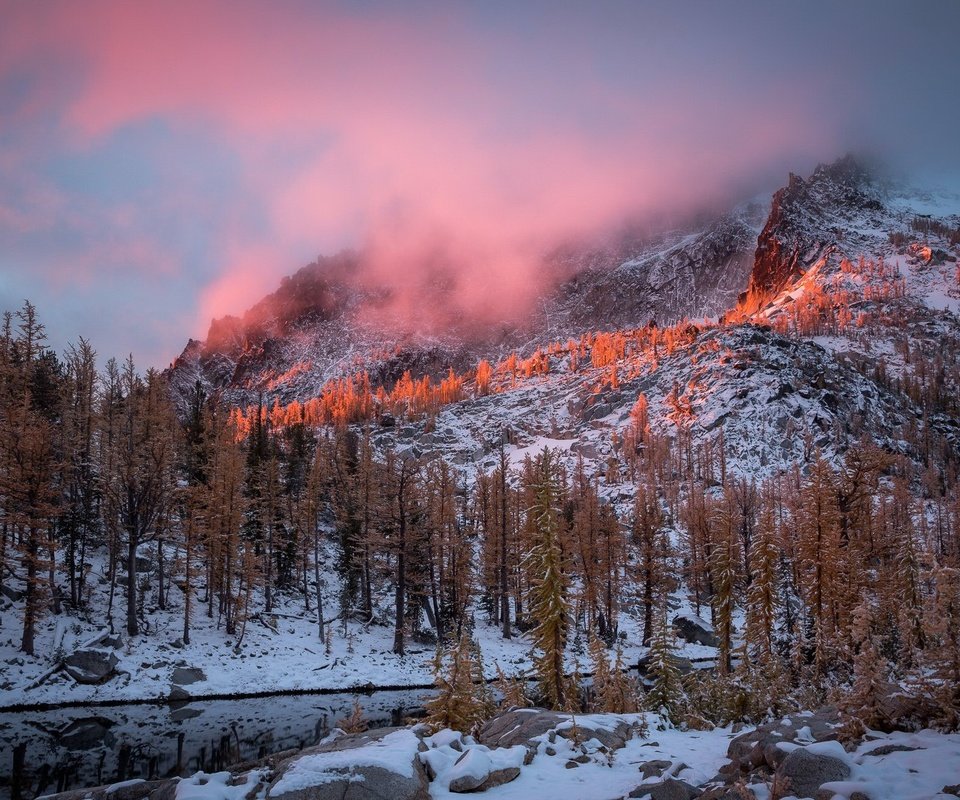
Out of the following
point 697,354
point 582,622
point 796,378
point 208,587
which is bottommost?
point 582,622

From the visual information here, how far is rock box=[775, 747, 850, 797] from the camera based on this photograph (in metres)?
8.43

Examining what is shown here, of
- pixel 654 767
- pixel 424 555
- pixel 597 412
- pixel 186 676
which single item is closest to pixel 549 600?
pixel 654 767

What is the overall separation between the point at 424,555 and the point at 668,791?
37.9 meters

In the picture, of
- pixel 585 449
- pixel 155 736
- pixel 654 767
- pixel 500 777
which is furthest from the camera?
pixel 585 449

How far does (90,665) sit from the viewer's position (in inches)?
1145

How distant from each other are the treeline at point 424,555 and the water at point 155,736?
6.72 m

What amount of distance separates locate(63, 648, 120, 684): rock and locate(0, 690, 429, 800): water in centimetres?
209

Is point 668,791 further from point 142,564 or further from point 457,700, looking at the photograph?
point 142,564

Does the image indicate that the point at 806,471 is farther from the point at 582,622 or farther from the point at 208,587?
the point at 208,587

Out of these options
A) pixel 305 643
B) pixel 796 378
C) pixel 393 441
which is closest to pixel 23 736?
pixel 305 643

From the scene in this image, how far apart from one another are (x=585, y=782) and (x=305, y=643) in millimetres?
31891

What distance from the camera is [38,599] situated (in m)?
30.2

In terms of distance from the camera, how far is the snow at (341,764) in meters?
9.43

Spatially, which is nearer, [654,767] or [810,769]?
[810,769]
